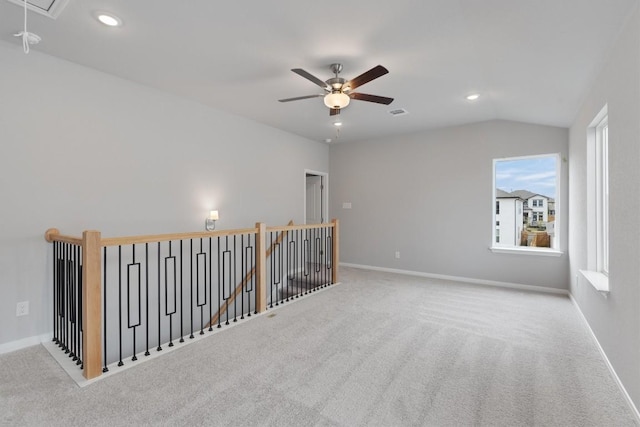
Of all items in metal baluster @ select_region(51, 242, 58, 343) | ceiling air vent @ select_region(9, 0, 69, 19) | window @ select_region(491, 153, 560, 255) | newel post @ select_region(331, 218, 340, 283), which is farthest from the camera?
newel post @ select_region(331, 218, 340, 283)

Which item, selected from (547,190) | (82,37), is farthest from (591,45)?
(82,37)

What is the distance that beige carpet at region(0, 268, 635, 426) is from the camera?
73.2 inches

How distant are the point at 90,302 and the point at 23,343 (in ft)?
4.37

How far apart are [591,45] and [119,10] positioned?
3546mm

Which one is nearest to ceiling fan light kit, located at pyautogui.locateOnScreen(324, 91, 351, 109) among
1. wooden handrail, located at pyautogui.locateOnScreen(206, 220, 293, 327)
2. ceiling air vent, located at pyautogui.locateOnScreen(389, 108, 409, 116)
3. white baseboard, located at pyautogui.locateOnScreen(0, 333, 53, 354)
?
ceiling air vent, located at pyautogui.locateOnScreen(389, 108, 409, 116)

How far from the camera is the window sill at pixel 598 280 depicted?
2.49 meters

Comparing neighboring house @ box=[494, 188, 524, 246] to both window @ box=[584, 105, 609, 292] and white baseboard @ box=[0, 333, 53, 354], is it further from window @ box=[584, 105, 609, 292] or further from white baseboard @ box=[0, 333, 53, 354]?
white baseboard @ box=[0, 333, 53, 354]

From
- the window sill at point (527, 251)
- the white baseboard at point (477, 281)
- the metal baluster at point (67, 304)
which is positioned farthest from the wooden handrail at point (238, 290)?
the window sill at point (527, 251)

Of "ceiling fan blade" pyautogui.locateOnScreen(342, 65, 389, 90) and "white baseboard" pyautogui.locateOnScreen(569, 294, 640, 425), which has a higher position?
"ceiling fan blade" pyautogui.locateOnScreen(342, 65, 389, 90)

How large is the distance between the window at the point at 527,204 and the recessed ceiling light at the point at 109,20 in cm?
523

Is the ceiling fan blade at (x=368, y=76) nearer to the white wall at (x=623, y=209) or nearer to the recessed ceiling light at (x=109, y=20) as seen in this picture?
the white wall at (x=623, y=209)

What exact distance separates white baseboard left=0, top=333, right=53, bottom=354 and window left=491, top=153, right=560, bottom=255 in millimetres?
5878

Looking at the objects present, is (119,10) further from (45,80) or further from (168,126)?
(168,126)

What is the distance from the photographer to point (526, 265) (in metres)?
4.84
